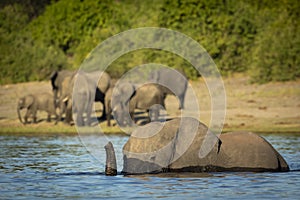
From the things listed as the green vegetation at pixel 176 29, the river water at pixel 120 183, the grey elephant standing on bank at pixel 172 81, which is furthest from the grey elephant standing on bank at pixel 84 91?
the river water at pixel 120 183

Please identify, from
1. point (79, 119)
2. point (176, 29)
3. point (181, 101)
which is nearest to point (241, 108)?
point (181, 101)

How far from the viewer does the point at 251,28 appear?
3459cm

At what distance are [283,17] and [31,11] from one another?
23.6 metres

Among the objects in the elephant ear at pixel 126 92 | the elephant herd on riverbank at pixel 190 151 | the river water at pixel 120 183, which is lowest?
the river water at pixel 120 183

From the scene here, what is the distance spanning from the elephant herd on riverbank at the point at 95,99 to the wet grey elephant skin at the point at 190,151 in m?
12.2

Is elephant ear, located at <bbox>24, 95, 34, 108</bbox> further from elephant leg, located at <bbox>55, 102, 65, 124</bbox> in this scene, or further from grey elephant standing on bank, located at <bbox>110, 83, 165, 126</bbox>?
grey elephant standing on bank, located at <bbox>110, 83, 165, 126</bbox>

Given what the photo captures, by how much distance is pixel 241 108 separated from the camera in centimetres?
2608

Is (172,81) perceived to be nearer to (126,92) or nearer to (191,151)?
(126,92)

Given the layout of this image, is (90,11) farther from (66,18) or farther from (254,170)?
(254,170)

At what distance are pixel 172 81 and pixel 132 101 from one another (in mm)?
3339

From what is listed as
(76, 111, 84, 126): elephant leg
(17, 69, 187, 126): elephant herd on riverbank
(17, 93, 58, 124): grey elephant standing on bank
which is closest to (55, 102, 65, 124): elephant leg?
(17, 69, 187, 126): elephant herd on riverbank

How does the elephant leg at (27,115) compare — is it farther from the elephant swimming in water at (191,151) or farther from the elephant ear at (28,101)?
the elephant swimming in water at (191,151)

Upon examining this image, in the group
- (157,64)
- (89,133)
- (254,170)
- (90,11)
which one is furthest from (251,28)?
(254,170)

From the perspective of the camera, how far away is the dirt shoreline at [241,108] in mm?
23766
